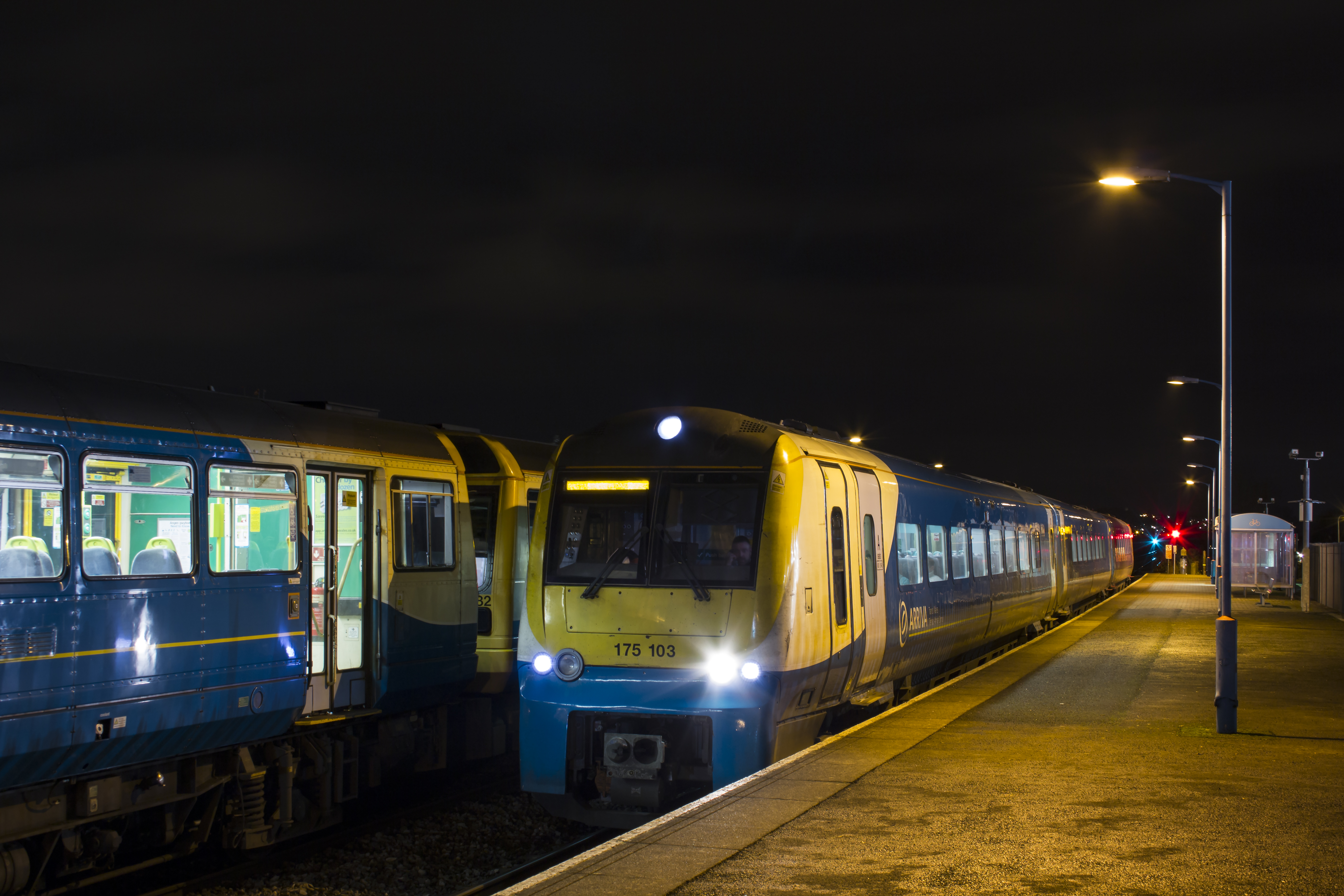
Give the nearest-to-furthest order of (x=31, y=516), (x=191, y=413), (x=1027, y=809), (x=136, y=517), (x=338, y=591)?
(x=31, y=516), (x=1027, y=809), (x=136, y=517), (x=191, y=413), (x=338, y=591)

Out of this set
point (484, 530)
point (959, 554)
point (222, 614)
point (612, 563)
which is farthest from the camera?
point (959, 554)

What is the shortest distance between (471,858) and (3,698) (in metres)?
4.16

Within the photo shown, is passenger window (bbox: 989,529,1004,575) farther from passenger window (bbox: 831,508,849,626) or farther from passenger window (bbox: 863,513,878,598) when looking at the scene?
passenger window (bbox: 831,508,849,626)

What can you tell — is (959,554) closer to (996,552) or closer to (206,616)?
(996,552)

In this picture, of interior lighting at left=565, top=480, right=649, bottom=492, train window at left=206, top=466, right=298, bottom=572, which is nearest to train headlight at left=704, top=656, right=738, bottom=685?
interior lighting at left=565, top=480, right=649, bottom=492

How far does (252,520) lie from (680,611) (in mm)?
3492

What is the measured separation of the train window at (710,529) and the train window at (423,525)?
2919 millimetres

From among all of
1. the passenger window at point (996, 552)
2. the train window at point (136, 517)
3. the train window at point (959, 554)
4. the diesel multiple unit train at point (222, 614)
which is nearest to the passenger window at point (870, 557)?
the diesel multiple unit train at point (222, 614)

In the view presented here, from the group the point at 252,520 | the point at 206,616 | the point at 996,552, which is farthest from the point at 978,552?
the point at 206,616

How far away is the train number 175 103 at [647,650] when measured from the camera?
9688 mm

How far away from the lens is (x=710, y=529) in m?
10.1

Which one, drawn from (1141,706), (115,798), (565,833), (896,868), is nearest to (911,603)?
(1141,706)

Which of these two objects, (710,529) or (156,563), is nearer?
(156,563)

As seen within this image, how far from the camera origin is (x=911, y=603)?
46.5ft
